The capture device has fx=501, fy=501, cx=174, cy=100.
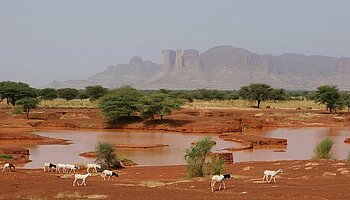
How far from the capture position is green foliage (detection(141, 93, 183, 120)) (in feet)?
206

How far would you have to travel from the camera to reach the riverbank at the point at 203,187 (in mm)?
16422

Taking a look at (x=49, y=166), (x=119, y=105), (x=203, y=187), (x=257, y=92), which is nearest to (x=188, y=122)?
(x=119, y=105)

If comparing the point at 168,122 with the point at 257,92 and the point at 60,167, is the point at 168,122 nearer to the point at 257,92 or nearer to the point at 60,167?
the point at 257,92

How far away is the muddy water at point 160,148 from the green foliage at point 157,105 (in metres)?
6.77

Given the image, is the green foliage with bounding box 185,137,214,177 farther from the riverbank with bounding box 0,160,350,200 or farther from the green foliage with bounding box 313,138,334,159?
the green foliage with bounding box 313,138,334,159

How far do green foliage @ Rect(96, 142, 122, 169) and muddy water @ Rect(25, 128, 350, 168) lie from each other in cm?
350

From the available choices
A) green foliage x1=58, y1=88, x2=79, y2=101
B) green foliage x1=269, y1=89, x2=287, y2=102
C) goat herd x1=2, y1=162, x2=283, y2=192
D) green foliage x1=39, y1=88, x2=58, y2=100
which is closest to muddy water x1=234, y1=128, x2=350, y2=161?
goat herd x1=2, y1=162, x2=283, y2=192

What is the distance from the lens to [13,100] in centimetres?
8875

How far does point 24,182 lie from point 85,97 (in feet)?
298

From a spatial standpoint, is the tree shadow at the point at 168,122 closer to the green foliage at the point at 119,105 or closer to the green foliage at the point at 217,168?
the green foliage at the point at 119,105

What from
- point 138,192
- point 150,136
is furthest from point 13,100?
point 138,192

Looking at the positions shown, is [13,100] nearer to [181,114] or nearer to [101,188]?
[181,114]

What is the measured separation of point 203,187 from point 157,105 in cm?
4392

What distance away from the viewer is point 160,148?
4209 cm
